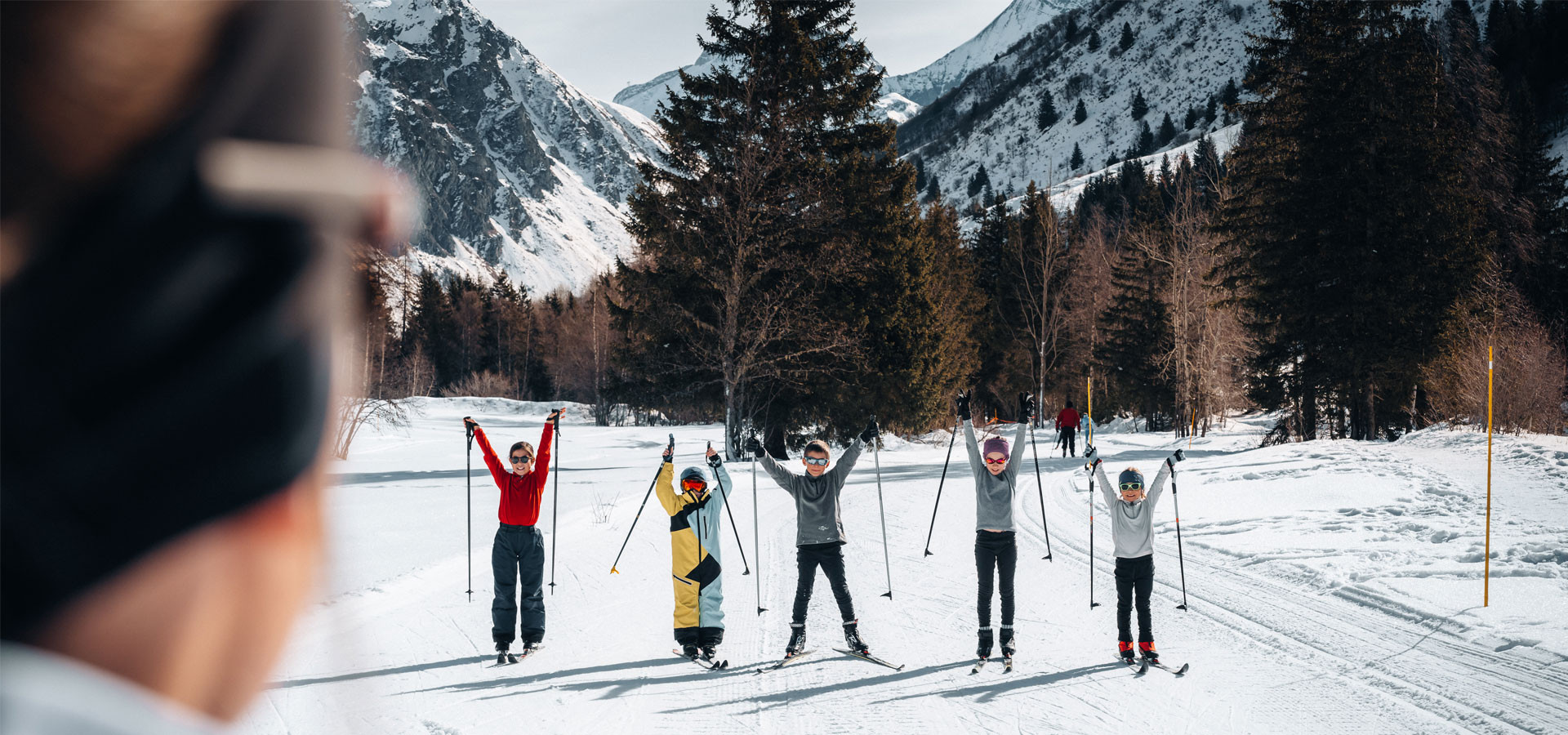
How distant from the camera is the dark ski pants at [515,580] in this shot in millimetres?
6902

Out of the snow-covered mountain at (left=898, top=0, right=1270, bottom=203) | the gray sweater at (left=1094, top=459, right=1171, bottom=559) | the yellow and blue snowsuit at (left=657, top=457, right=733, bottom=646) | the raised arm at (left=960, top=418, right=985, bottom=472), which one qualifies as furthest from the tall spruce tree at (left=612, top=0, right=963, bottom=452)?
the snow-covered mountain at (left=898, top=0, right=1270, bottom=203)

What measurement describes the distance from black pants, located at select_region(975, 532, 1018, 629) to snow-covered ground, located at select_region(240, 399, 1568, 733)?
435 millimetres

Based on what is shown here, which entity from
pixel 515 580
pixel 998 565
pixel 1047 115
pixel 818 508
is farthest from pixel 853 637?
pixel 1047 115

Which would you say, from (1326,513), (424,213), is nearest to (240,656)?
(424,213)

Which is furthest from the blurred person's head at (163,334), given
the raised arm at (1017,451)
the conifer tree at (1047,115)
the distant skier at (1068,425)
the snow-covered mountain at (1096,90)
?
the conifer tree at (1047,115)

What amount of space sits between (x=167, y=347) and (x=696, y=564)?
271 inches

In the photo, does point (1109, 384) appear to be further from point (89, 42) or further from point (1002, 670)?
point (89, 42)

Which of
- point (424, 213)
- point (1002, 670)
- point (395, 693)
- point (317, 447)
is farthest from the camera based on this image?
point (1002, 670)

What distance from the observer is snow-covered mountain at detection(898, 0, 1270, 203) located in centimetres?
14338

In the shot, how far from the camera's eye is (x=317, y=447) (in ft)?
2.56

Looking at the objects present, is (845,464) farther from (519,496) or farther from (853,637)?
(519,496)

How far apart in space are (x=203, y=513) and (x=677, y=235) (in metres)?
22.1

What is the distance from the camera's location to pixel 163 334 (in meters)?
0.62

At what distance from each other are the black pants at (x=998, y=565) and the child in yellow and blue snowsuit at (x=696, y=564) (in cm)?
219
